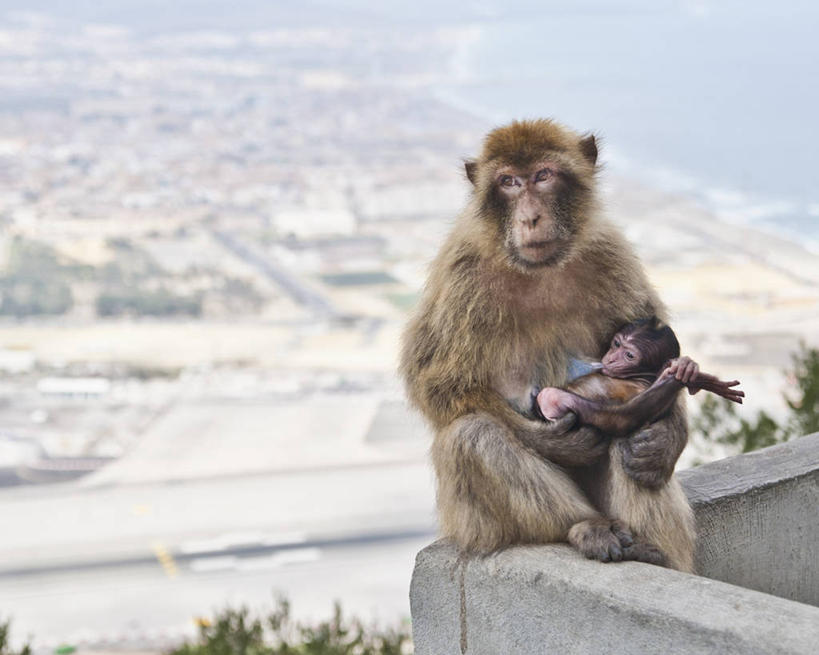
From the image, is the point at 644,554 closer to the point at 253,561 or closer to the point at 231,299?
the point at 253,561

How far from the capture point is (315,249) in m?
53.1

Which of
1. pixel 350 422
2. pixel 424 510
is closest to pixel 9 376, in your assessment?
pixel 350 422

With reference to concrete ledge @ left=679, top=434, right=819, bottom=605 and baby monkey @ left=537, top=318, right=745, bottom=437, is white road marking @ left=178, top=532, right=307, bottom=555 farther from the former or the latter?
baby monkey @ left=537, top=318, right=745, bottom=437

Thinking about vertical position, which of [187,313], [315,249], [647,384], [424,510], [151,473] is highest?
[315,249]

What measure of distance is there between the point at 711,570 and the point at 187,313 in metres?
47.4

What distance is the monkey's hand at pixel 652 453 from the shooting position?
2707 millimetres

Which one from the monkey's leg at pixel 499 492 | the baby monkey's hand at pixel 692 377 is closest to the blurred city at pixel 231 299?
the monkey's leg at pixel 499 492

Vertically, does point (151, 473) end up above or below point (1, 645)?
above

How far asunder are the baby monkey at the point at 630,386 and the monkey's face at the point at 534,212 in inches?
11.2

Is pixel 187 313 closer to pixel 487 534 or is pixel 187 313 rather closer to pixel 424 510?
pixel 424 510

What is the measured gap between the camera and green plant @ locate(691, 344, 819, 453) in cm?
590

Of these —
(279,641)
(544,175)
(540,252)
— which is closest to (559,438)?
(540,252)

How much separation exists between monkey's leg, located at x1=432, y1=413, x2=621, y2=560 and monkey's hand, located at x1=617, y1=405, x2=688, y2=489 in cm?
14

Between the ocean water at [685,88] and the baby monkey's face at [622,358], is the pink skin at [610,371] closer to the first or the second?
the baby monkey's face at [622,358]
